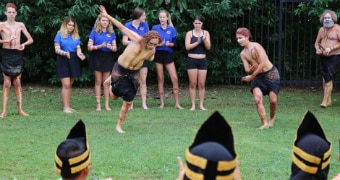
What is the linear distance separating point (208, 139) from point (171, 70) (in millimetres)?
8919

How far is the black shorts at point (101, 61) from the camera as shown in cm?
1153

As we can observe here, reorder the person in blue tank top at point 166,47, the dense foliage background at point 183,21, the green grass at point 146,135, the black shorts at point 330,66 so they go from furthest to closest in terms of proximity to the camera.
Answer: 1. the dense foliage background at point 183,21
2. the black shorts at point 330,66
3. the person in blue tank top at point 166,47
4. the green grass at point 146,135

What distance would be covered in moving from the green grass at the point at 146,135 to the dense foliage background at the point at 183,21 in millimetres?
1425

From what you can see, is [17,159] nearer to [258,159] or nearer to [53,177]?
[53,177]

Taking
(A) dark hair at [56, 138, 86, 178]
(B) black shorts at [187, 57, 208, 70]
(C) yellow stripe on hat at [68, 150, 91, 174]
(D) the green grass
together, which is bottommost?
(D) the green grass

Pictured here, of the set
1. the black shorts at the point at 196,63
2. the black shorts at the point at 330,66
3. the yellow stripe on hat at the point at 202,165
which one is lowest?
the black shorts at the point at 330,66

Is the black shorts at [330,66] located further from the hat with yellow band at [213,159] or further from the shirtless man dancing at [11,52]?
the hat with yellow band at [213,159]

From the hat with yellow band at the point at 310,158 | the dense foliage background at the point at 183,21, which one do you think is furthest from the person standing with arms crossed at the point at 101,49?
the hat with yellow band at the point at 310,158

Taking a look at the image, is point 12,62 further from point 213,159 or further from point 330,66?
point 213,159

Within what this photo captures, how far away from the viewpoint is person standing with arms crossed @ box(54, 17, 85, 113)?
1100 centimetres

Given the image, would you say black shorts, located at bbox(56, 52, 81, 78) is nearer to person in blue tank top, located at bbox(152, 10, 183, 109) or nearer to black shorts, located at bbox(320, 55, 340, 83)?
person in blue tank top, located at bbox(152, 10, 183, 109)

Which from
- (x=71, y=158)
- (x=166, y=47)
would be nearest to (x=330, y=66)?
(x=166, y=47)

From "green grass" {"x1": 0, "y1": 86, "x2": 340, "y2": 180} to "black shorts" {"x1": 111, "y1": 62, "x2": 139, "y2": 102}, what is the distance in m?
0.57

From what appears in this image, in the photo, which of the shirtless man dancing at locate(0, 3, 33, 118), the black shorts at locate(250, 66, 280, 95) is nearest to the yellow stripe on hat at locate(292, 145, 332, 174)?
the black shorts at locate(250, 66, 280, 95)
